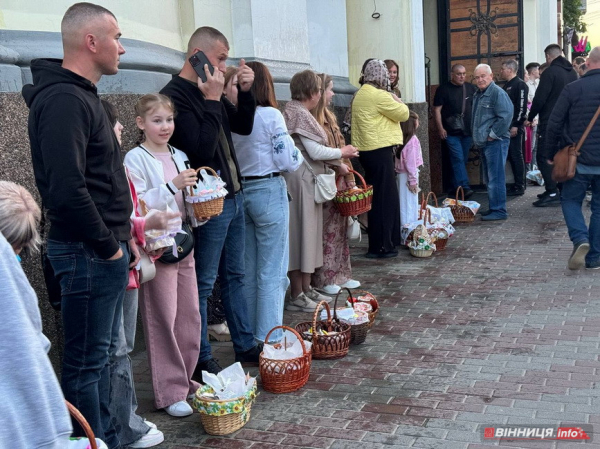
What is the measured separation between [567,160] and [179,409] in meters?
4.65

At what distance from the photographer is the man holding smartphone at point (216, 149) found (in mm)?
4188

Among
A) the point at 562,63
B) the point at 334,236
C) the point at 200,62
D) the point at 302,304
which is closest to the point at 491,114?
the point at 562,63

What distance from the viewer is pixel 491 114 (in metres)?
10.2

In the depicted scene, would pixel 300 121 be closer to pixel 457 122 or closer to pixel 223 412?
pixel 223 412

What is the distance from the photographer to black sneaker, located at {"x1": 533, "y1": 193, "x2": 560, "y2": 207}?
11.1 meters

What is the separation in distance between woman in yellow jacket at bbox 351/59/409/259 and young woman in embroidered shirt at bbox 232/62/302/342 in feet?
9.29

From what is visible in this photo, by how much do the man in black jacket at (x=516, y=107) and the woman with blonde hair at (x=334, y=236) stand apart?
5.22 metres

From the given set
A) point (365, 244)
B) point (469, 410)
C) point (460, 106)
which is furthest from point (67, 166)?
point (460, 106)

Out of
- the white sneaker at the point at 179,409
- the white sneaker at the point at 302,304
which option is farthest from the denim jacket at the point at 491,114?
the white sneaker at the point at 179,409

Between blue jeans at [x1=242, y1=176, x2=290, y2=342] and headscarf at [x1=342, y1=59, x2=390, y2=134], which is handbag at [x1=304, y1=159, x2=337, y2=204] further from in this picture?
headscarf at [x1=342, y1=59, x2=390, y2=134]

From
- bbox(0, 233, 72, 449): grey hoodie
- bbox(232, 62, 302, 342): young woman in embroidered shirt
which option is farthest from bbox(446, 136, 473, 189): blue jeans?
bbox(0, 233, 72, 449): grey hoodie

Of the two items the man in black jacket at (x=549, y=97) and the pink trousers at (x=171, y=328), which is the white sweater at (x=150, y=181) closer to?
the pink trousers at (x=171, y=328)

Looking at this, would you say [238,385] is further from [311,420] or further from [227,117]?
[227,117]

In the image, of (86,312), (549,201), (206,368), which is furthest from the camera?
(549,201)
